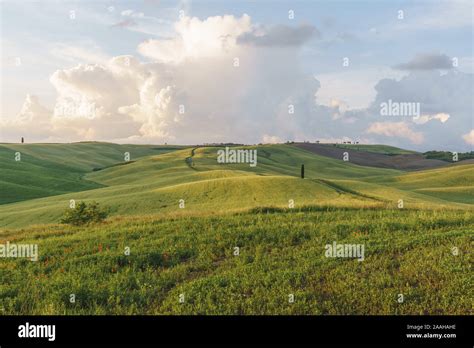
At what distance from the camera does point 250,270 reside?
16234 mm

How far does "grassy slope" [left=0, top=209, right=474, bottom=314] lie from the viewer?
13.0m

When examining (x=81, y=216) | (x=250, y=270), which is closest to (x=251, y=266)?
(x=250, y=270)

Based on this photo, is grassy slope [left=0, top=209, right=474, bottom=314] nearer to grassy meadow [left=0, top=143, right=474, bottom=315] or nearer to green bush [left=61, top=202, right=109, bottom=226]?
grassy meadow [left=0, top=143, right=474, bottom=315]

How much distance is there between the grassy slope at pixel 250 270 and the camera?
13.0 meters

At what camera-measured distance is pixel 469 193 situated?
8256cm

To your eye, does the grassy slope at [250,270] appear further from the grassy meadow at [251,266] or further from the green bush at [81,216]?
the green bush at [81,216]

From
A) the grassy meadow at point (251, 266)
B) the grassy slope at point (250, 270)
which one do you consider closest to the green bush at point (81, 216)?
the grassy meadow at point (251, 266)

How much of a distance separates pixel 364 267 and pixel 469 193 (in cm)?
7888

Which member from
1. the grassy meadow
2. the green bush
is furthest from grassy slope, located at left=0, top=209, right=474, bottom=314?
the green bush

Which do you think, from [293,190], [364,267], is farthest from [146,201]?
[364,267]

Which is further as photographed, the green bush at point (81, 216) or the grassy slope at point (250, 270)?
the green bush at point (81, 216)

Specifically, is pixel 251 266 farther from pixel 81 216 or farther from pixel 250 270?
pixel 81 216

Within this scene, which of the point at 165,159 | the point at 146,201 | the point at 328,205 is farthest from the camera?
the point at 165,159
